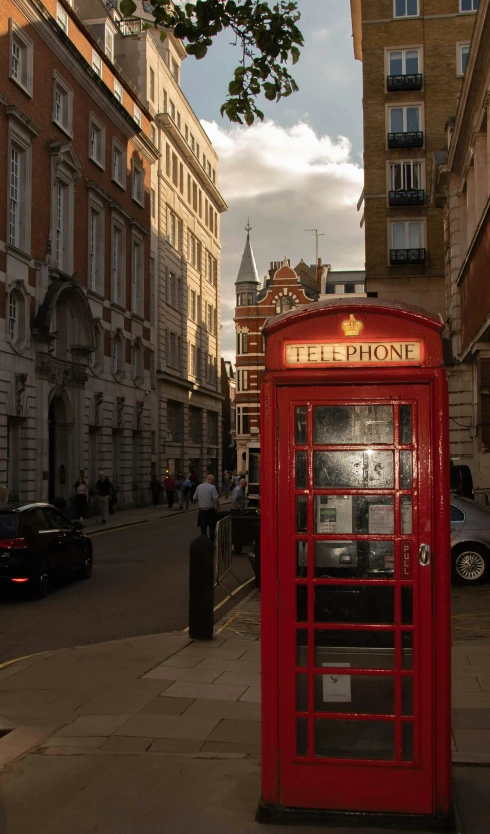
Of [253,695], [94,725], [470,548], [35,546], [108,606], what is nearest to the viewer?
[94,725]

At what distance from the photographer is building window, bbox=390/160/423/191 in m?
38.7

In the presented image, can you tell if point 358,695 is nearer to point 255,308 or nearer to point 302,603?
point 302,603

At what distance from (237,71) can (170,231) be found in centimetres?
4584

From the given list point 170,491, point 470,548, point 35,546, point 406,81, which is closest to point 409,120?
point 406,81

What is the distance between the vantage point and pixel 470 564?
47.0ft

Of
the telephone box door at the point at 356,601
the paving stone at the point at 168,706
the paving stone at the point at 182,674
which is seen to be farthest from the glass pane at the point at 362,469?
the paving stone at the point at 182,674

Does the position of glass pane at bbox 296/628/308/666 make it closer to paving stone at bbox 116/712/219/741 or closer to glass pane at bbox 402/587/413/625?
glass pane at bbox 402/587/413/625

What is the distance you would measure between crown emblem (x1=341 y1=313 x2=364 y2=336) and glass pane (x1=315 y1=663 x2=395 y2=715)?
70.9 inches

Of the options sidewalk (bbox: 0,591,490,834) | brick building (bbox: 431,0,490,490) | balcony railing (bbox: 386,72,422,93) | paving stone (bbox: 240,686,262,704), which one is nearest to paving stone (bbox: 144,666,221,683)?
sidewalk (bbox: 0,591,490,834)

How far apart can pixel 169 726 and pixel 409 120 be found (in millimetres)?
36698

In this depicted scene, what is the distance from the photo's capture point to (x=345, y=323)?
191 inches

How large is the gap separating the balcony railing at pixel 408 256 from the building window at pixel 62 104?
14.5m

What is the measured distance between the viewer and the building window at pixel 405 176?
38.7m

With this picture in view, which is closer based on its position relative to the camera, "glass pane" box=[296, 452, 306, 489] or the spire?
"glass pane" box=[296, 452, 306, 489]
